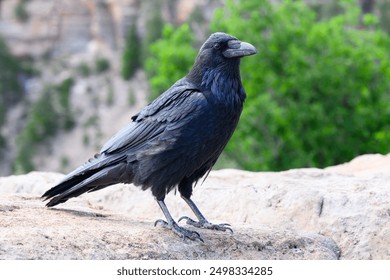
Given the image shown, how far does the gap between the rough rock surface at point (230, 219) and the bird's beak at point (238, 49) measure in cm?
184

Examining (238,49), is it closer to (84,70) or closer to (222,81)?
(222,81)

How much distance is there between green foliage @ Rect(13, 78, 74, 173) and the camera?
92312mm

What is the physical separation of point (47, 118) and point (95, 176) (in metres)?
89.1

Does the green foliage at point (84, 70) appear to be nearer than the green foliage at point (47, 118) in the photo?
No

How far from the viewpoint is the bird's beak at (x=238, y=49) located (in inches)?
308

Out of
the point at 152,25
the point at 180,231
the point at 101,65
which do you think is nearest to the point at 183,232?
the point at 180,231

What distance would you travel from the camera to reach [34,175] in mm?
11047

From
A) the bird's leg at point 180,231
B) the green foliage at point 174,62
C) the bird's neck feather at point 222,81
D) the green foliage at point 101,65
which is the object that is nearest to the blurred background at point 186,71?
the green foliage at point 174,62

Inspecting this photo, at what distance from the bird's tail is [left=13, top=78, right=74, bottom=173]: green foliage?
8022 centimetres

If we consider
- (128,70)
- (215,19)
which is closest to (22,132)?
(128,70)

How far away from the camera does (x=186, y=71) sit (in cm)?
3503

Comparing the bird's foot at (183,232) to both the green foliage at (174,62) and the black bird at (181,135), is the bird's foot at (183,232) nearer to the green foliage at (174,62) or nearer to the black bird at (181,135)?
the black bird at (181,135)

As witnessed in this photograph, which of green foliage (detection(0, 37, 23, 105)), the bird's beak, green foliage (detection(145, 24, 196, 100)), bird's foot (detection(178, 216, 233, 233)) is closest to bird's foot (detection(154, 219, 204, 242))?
bird's foot (detection(178, 216, 233, 233))

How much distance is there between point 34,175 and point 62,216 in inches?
124
